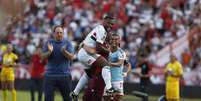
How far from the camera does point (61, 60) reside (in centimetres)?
1177

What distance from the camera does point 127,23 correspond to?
27828mm

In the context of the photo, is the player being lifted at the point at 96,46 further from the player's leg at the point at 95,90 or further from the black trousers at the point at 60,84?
the black trousers at the point at 60,84

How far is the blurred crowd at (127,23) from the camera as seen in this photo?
25969mm

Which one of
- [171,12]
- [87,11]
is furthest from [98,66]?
[87,11]

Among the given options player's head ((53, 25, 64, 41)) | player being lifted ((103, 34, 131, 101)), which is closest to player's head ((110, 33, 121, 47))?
player being lifted ((103, 34, 131, 101))

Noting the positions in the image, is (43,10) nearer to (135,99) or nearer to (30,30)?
(30,30)

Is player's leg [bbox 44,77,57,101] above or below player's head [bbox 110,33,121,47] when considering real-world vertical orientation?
below

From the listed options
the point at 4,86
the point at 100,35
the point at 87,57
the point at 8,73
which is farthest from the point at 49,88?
the point at 8,73

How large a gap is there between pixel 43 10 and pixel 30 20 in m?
0.90

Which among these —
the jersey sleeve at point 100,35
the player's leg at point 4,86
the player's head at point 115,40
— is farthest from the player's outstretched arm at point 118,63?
the player's leg at point 4,86

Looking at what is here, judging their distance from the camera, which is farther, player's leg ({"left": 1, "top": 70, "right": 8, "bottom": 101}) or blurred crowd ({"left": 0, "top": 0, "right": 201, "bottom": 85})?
blurred crowd ({"left": 0, "top": 0, "right": 201, "bottom": 85})

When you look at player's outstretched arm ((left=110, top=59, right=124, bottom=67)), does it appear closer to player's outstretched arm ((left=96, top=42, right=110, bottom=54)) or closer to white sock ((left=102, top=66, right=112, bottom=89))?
white sock ((left=102, top=66, right=112, bottom=89))

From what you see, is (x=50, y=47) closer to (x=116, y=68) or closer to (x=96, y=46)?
(x=116, y=68)

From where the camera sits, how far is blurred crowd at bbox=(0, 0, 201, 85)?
26.0 metres
